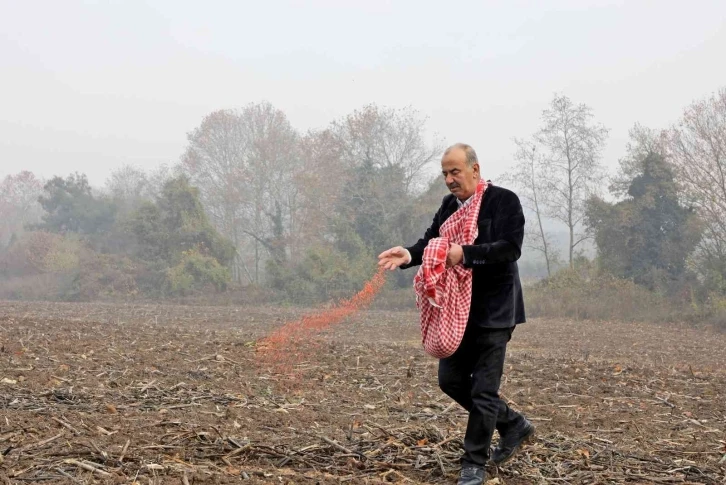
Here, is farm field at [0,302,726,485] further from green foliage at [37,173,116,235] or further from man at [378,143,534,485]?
green foliage at [37,173,116,235]

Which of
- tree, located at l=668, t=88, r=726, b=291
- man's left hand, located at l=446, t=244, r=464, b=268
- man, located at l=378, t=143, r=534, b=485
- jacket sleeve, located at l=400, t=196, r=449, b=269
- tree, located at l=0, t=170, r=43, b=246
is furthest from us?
tree, located at l=0, t=170, r=43, b=246

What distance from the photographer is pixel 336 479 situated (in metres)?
4.54

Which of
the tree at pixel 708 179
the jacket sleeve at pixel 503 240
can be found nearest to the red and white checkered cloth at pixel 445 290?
the jacket sleeve at pixel 503 240

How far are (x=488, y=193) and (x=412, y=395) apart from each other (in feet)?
14.4

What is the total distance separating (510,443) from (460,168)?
1901 millimetres

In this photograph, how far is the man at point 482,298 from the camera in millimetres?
4641

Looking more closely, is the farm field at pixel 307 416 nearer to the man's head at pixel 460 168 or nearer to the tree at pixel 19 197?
the man's head at pixel 460 168

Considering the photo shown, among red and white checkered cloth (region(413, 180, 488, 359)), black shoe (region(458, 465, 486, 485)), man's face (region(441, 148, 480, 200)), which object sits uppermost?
man's face (region(441, 148, 480, 200))

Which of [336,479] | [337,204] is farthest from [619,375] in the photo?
[337,204]

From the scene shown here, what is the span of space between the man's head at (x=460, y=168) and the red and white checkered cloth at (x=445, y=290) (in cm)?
9

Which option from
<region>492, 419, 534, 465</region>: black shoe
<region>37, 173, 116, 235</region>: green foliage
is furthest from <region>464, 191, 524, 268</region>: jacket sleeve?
<region>37, 173, 116, 235</region>: green foliage

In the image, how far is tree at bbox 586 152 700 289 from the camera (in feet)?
110

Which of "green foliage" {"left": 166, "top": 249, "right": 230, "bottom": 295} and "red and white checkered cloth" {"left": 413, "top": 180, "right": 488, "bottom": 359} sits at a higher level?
"green foliage" {"left": 166, "top": 249, "right": 230, "bottom": 295}

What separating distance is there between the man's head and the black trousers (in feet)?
2.92
